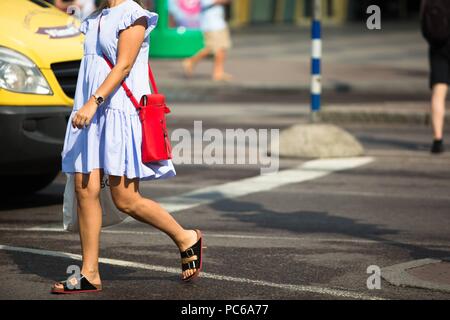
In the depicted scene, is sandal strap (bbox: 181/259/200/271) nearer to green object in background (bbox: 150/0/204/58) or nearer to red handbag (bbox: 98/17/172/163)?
red handbag (bbox: 98/17/172/163)

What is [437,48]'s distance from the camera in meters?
12.3

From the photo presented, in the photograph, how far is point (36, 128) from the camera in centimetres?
875

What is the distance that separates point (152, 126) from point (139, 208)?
1.44ft

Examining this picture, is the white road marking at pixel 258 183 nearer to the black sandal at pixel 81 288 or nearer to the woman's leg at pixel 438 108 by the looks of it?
the woman's leg at pixel 438 108

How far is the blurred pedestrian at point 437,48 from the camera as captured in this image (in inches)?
479

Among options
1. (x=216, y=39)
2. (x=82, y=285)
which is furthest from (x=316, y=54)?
(x=216, y=39)

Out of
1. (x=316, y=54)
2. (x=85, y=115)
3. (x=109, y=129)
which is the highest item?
(x=85, y=115)

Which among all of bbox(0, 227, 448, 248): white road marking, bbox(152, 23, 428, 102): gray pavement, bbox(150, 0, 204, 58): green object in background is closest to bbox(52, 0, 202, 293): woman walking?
bbox(0, 227, 448, 248): white road marking

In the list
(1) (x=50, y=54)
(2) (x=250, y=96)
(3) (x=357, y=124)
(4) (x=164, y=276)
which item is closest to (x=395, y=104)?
(3) (x=357, y=124)

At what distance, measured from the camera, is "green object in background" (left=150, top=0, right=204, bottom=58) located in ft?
77.1

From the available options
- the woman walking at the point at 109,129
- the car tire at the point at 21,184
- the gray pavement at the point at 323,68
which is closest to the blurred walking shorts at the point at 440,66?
the car tire at the point at 21,184

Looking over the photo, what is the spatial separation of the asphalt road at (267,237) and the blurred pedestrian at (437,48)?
0.59 metres

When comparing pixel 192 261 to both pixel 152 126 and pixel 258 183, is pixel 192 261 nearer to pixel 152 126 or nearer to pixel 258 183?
pixel 152 126

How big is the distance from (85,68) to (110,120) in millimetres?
318
